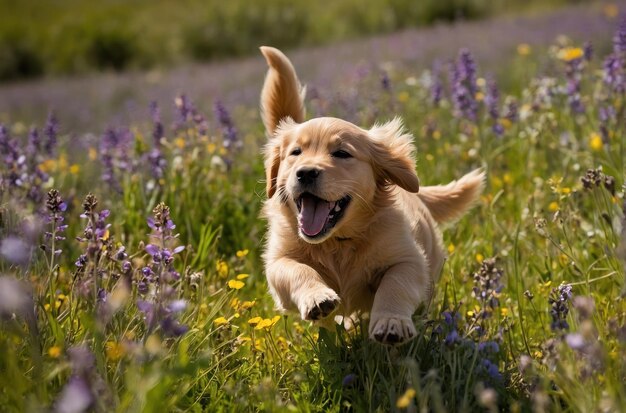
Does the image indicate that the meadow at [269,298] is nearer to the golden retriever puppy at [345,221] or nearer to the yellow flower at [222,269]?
the yellow flower at [222,269]

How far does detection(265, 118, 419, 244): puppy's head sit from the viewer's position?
2.56m

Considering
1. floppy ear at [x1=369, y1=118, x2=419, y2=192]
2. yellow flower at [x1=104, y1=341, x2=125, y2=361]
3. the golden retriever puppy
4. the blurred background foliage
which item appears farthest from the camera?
the blurred background foliage

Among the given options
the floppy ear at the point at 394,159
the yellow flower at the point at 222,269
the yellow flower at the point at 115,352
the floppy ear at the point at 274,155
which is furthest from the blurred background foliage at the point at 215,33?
the yellow flower at the point at 115,352

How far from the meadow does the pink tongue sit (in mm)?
282

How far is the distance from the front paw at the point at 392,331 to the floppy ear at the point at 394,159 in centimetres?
79

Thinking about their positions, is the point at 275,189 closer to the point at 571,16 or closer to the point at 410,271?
the point at 410,271

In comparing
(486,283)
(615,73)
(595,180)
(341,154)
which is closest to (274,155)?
(341,154)

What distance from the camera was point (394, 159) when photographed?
2.86 meters

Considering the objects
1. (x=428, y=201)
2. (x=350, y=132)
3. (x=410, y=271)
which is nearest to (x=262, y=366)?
(x=410, y=271)

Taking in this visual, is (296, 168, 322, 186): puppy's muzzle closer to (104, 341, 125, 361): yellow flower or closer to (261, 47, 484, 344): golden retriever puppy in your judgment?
(261, 47, 484, 344): golden retriever puppy

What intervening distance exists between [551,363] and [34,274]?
5.28ft

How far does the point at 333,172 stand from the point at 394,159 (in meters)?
0.36

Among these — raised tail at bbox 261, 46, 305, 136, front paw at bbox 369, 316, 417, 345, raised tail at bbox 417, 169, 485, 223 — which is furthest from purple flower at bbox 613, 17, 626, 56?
front paw at bbox 369, 316, 417, 345

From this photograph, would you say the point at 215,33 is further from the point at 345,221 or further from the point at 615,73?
the point at 345,221
